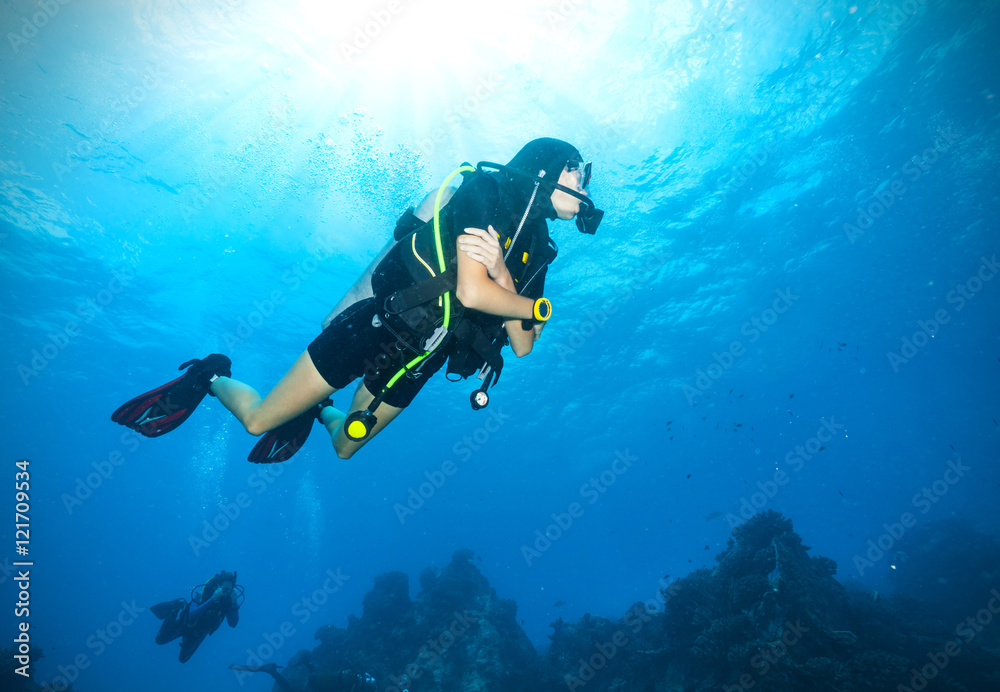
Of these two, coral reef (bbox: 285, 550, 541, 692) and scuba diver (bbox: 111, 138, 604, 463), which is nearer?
scuba diver (bbox: 111, 138, 604, 463)

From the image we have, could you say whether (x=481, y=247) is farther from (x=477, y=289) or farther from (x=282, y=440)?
(x=282, y=440)

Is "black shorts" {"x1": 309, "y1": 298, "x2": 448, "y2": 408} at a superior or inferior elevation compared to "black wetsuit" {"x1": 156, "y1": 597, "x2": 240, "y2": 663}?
inferior

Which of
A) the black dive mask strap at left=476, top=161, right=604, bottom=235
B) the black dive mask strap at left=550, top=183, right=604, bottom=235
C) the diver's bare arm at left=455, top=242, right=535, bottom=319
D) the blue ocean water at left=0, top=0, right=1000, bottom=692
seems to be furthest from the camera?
the blue ocean water at left=0, top=0, right=1000, bottom=692

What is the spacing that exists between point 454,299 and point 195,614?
1465 centimetres

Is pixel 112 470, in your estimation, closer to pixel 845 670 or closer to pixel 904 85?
pixel 845 670

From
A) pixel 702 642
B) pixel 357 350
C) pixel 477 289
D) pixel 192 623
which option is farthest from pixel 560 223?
pixel 192 623

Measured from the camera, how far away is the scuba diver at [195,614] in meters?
11.2

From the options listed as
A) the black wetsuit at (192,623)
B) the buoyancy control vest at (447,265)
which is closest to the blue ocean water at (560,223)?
the black wetsuit at (192,623)

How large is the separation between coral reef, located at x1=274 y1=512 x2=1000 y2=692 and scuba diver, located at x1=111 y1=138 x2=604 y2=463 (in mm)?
9208

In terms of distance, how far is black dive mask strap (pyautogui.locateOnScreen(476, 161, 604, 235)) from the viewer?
2.76 meters

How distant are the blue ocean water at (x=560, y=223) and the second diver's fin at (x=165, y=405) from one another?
10.3m

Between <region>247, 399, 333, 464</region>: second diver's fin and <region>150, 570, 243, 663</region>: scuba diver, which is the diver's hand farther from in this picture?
<region>150, 570, 243, 663</region>: scuba diver

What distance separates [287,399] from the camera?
3264mm

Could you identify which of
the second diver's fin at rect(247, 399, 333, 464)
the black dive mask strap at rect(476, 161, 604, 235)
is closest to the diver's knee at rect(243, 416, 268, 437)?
the second diver's fin at rect(247, 399, 333, 464)
